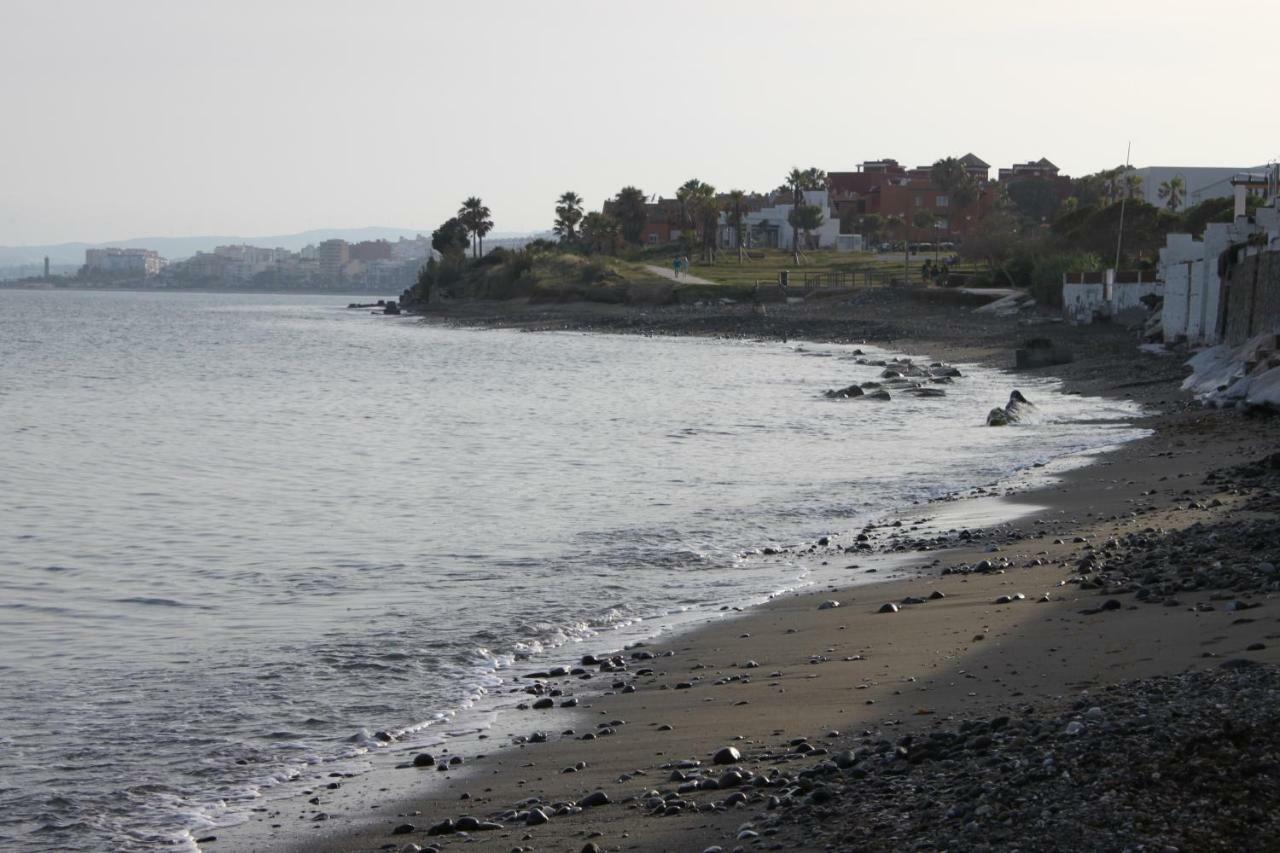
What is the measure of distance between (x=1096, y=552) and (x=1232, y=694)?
5.78 m

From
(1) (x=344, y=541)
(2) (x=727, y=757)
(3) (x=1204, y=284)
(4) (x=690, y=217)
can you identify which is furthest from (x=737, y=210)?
(2) (x=727, y=757)

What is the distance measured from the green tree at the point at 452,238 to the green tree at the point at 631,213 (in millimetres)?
14799

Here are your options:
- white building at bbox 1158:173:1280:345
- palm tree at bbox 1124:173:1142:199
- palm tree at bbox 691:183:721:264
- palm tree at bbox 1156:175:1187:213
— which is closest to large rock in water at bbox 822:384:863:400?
white building at bbox 1158:173:1280:345

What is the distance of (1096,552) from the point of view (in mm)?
11883

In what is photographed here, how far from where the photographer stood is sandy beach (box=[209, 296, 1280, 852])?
210 inches

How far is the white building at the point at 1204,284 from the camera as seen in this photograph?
35.6m

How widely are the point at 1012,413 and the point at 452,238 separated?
11373cm

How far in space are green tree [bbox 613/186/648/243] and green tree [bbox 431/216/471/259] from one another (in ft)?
48.6

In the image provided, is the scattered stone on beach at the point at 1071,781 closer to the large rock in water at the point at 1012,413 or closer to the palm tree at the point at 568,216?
the large rock in water at the point at 1012,413

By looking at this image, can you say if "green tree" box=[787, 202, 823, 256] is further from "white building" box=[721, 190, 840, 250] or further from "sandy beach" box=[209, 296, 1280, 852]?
"sandy beach" box=[209, 296, 1280, 852]

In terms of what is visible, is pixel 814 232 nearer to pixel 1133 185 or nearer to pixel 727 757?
pixel 1133 185

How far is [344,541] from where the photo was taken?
15.5 m

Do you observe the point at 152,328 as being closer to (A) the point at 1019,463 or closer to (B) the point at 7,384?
(B) the point at 7,384

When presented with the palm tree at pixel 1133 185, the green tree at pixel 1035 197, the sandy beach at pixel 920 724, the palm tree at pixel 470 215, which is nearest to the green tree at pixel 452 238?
the palm tree at pixel 470 215
